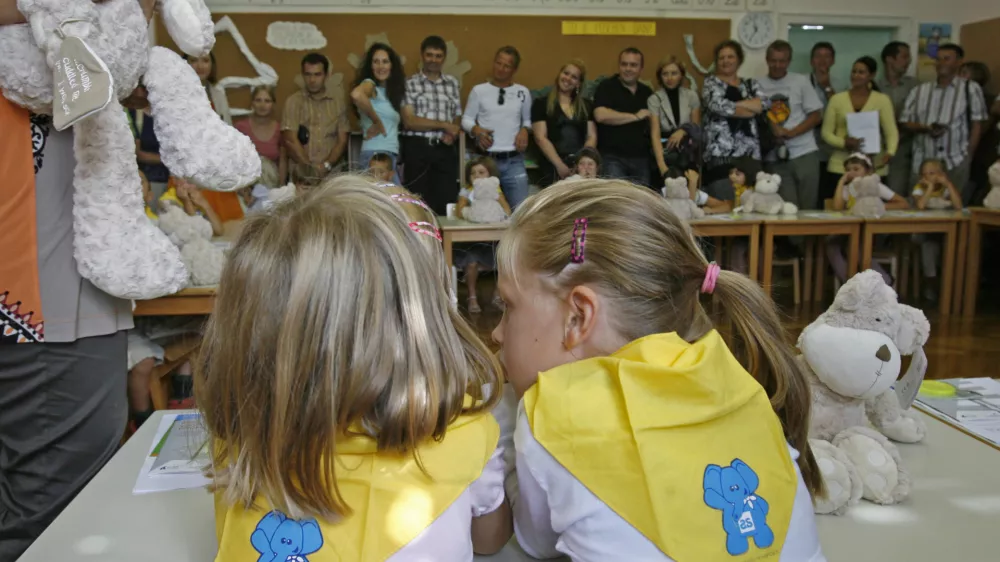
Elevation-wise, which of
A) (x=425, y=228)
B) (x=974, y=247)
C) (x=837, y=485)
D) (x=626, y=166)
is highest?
(x=425, y=228)

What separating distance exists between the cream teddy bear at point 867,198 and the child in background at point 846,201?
147 millimetres

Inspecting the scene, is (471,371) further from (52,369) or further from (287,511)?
(52,369)

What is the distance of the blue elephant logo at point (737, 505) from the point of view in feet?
2.77

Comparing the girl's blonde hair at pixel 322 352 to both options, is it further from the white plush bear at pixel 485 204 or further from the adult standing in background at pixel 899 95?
the adult standing in background at pixel 899 95

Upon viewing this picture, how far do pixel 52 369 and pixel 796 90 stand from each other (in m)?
5.48

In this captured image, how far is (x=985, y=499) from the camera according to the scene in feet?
3.47

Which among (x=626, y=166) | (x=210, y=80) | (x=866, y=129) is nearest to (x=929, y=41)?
(x=866, y=129)

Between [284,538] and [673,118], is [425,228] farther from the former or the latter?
[673,118]

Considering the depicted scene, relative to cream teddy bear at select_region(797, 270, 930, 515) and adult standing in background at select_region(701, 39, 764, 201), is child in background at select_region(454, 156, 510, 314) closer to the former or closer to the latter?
adult standing in background at select_region(701, 39, 764, 201)

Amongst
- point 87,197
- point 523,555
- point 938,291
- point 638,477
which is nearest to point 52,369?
point 87,197

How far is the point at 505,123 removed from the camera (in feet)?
17.7

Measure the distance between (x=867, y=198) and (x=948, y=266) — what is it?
2.12 ft

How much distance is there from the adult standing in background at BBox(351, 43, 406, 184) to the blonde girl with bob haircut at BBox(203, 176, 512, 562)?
14.4ft

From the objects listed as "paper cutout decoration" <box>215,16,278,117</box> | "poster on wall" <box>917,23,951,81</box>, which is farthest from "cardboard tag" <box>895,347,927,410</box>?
"poster on wall" <box>917,23,951,81</box>
